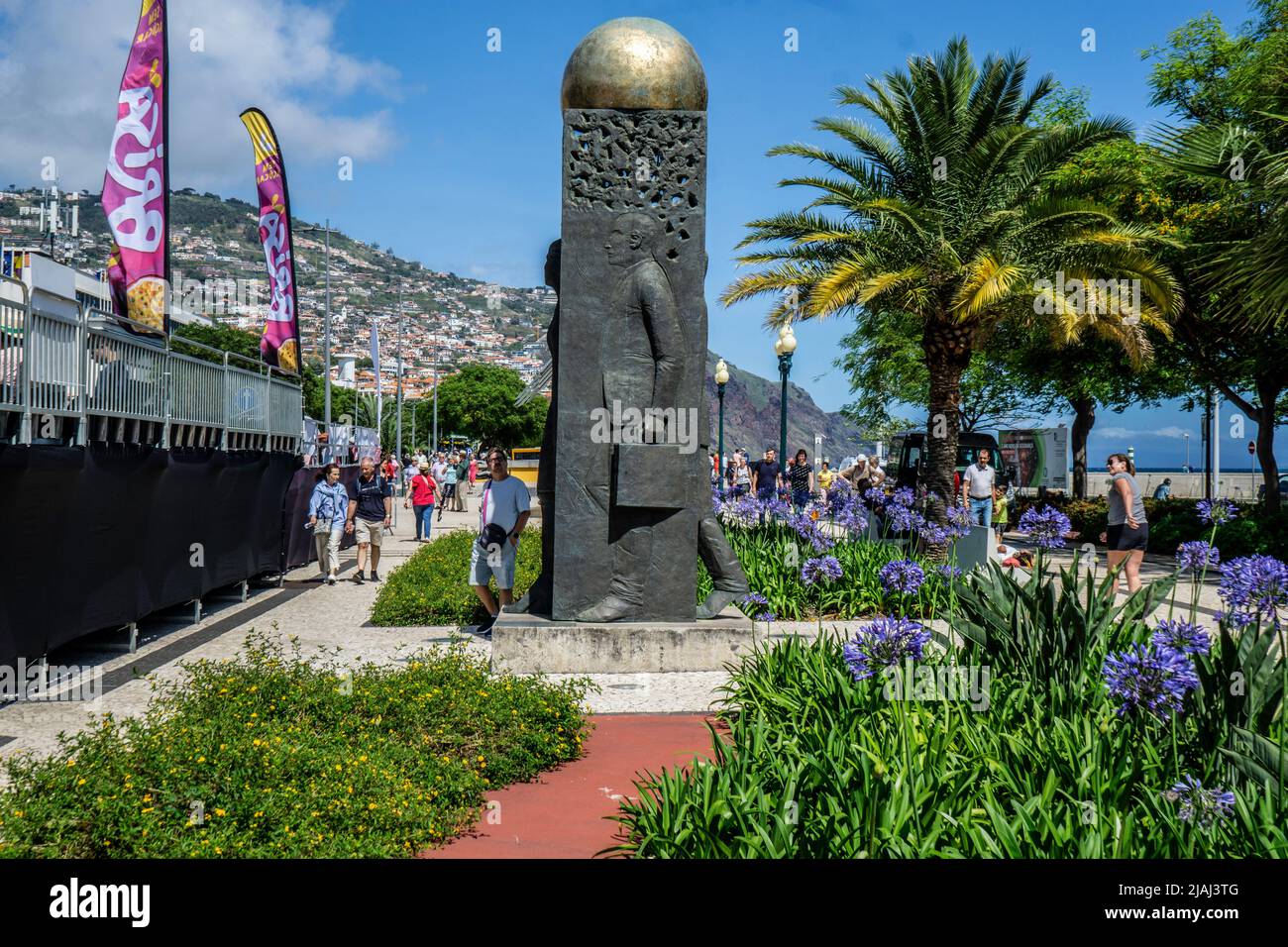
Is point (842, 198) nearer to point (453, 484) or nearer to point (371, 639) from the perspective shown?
point (371, 639)

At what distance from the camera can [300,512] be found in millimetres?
14398

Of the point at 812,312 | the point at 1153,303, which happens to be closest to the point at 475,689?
the point at 812,312

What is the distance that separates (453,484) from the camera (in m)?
32.9

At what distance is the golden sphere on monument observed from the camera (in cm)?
753

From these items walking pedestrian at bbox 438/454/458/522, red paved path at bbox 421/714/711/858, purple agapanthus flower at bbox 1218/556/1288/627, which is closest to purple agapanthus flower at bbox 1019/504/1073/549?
purple agapanthus flower at bbox 1218/556/1288/627

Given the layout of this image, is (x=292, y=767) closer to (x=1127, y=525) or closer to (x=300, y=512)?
(x=1127, y=525)

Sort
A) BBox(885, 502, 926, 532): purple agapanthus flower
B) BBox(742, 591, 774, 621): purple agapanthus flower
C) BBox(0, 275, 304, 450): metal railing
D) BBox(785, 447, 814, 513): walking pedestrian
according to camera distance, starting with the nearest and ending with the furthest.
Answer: BBox(742, 591, 774, 621): purple agapanthus flower
BBox(0, 275, 304, 450): metal railing
BBox(885, 502, 926, 532): purple agapanthus flower
BBox(785, 447, 814, 513): walking pedestrian

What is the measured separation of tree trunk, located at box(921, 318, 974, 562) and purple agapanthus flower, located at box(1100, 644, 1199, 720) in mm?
12624

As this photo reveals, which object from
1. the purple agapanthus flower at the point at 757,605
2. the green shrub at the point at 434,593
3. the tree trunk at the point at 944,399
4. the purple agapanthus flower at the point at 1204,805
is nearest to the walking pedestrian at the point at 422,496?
the green shrub at the point at 434,593

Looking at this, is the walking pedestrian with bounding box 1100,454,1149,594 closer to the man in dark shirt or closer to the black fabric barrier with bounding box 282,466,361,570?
the man in dark shirt

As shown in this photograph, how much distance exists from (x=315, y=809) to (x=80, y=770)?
3.47 feet

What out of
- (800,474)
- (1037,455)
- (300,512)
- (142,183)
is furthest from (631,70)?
(1037,455)

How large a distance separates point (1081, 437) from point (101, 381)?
2897cm

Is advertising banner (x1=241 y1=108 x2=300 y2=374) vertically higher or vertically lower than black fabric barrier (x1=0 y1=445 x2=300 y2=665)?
higher
